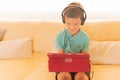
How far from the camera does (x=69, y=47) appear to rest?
1.99 meters

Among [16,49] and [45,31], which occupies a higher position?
[45,31]

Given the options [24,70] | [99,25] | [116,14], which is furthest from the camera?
[116,14]

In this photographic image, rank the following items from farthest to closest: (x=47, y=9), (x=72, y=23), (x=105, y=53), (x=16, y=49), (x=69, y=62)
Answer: (x=47, y=9), (x=16, y=49), (x=105, y=53), (x=72, y=23), (x=69, y=62)

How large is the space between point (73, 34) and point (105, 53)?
397 mm

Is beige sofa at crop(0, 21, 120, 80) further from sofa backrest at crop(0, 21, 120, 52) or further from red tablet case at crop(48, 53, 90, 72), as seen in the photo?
red tablet case at crop(48, 53, 90, 72)

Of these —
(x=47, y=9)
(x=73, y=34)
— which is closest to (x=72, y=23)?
(x=73, y=34)

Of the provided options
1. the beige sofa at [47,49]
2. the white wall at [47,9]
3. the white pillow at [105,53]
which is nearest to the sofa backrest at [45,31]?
the beige sofa at [47,49]

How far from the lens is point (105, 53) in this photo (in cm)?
221

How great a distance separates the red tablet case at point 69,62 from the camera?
5.48ft

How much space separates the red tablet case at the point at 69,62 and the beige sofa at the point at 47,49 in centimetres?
23

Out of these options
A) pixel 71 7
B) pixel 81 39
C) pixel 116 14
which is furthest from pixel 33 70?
pixel 116 14

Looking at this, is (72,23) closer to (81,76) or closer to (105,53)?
(81,76)

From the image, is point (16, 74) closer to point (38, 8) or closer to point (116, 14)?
point (38, 8)

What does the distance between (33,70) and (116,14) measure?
1.08 m
